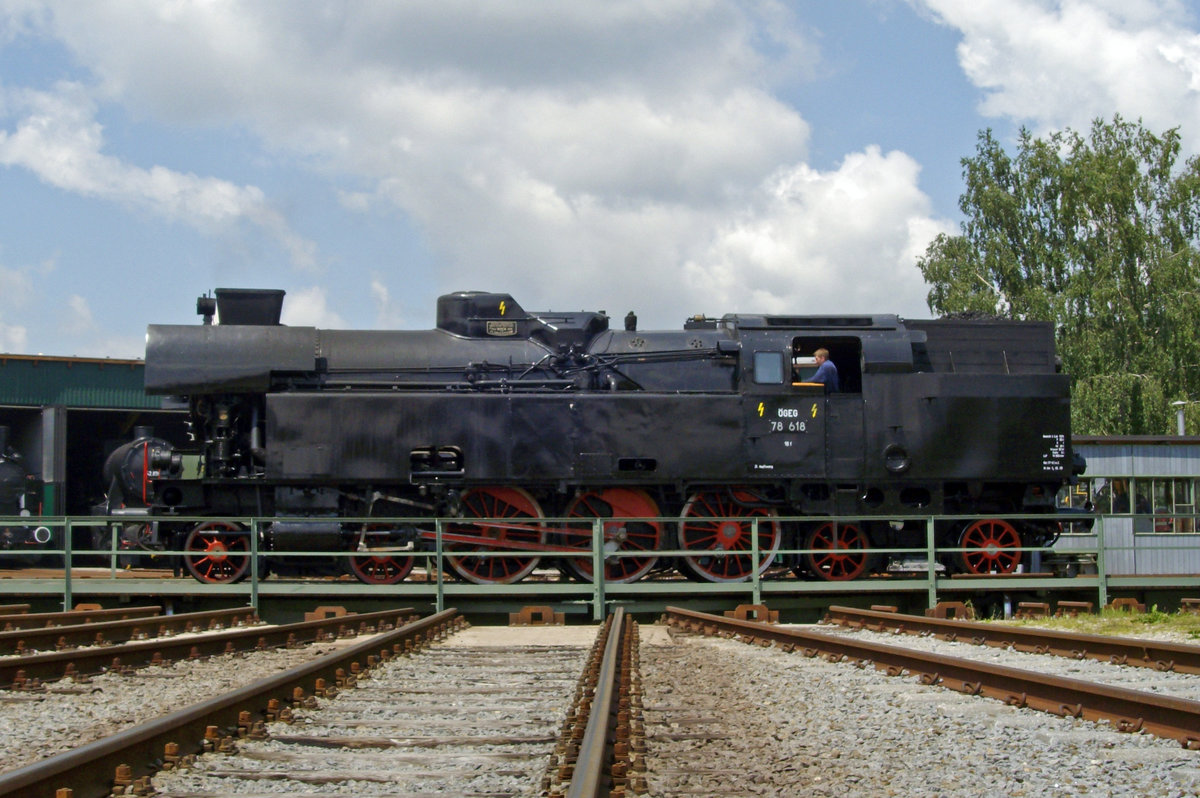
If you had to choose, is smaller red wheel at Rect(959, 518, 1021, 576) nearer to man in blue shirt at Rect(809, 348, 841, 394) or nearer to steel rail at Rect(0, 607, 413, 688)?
man in blue shirt at Rect(809, 348, 841, 394)

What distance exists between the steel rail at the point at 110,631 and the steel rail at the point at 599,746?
4.65 m

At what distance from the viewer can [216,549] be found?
44.2ft

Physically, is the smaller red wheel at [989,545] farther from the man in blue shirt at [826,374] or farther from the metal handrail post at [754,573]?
the metal handrail post at [754,573]

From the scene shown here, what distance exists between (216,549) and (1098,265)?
30.6 meters

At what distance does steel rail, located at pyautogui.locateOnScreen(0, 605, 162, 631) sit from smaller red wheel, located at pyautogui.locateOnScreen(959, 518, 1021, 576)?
9.41 m

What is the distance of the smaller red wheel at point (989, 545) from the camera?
13.9 m

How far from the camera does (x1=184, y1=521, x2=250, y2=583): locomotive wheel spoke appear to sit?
13.4 metres

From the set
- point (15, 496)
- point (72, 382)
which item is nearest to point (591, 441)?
point (15, 496)

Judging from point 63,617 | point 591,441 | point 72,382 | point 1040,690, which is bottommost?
point 63,617

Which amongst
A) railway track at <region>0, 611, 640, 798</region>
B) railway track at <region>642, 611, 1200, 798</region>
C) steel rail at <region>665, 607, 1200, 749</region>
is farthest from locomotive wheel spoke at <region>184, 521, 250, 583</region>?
railway track at <region>642, 611, 1200, 798</region>

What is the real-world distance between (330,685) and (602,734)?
268 cm

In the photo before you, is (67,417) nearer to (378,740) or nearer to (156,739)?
(378,740)

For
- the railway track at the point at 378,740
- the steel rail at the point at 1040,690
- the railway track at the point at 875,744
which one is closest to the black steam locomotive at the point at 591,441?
the steel rail at the point at 1040,690

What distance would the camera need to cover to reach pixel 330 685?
21.7 ft
